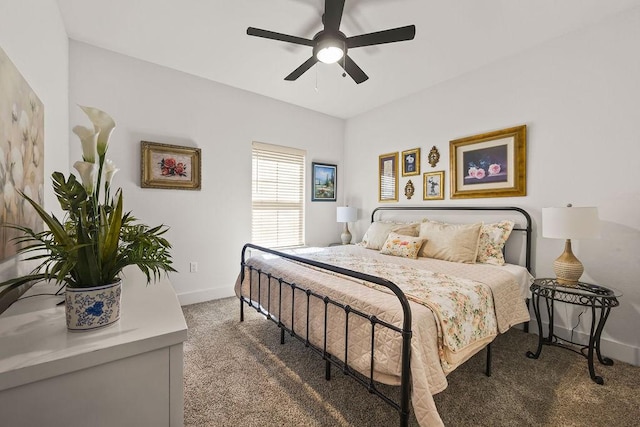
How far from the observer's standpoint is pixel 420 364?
4.13 feet

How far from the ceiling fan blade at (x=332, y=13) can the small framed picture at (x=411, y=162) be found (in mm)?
2060

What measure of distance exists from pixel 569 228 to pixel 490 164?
3.63 feet

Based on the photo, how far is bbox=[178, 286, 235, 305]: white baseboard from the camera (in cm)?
322

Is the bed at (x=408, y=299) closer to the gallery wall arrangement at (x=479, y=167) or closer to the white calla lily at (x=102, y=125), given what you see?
the gallery wall arrangement at (x=479, y=167)

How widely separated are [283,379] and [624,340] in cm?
269

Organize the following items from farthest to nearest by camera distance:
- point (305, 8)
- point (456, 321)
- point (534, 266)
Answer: point (534, 266)
point (305, 8)
point (456, 321)

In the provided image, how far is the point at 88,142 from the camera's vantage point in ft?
2.78

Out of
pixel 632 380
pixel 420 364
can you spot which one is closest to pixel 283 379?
pixel 420 364

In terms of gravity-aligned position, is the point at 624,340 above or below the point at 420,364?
below

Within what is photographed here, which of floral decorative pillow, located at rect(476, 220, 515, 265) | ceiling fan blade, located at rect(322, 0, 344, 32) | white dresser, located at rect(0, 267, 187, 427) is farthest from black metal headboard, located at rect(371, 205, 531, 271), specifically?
white dresser, located at rect(0, 267, 187, 427)

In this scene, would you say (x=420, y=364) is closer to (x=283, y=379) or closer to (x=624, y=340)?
(x=283, y=379)

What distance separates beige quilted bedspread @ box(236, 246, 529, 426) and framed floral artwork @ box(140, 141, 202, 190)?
133 centimetres

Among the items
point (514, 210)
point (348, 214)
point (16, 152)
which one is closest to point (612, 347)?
point (514, 210)

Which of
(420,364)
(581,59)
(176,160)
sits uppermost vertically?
(581,59)
